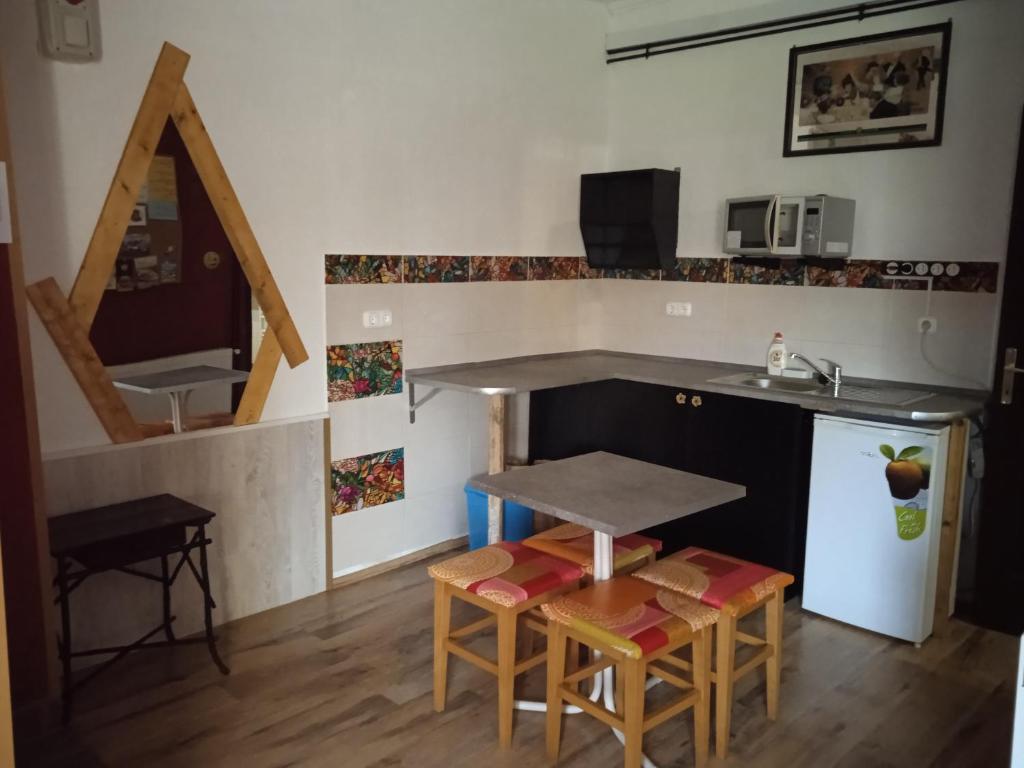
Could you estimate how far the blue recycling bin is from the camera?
12.6 feet

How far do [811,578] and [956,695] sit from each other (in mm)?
700

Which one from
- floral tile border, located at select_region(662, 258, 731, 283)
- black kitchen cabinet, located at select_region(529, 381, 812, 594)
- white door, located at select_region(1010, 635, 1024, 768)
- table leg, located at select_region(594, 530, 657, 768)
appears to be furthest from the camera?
floral tile border, located at select_region(662, 258, 731, 283)

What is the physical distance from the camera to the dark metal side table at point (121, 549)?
100 inches

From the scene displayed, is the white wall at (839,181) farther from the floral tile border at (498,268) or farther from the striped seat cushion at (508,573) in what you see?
the striped seat cushion at (508,573)

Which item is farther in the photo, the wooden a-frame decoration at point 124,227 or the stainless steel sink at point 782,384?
the stainless steel sink at point 782,384

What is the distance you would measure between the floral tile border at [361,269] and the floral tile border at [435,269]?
0.06 m

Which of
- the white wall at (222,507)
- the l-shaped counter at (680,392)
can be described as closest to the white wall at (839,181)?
the l-shaped counter at (680,392)

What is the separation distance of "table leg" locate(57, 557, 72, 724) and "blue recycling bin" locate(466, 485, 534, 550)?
1.74m

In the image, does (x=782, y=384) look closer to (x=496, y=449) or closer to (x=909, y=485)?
(x=909, y=485)

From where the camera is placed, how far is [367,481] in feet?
12.3

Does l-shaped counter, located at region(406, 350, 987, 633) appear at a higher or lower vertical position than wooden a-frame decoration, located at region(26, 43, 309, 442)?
lower

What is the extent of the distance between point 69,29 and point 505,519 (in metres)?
2.56

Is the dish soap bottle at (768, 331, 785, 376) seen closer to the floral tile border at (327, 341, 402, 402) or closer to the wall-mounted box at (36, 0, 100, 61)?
the floral tile border at (327, 341, 402, 402)

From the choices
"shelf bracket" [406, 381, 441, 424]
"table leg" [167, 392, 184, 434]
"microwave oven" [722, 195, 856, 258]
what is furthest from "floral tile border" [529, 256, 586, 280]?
"table leg" [167, 392, 184, 434]
